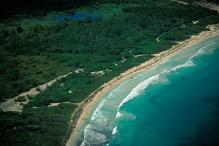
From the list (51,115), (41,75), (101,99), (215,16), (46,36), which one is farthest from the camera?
(215,16)

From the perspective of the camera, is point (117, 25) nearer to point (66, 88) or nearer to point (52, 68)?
point (52, 68)

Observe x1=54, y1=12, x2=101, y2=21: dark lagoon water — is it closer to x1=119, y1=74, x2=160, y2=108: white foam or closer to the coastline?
the coastline

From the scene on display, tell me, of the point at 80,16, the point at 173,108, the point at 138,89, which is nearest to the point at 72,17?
the point at 80,16

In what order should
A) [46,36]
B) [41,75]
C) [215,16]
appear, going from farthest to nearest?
[215,16] → [46,36] → [41,75]

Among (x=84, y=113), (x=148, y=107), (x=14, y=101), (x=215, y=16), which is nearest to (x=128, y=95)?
(x=148, y=107)

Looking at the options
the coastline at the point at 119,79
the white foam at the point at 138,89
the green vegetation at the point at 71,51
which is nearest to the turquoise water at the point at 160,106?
the white foam at the point at 138,89

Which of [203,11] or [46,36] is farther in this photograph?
[203,11]
